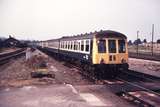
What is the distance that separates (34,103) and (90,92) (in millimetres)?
3114

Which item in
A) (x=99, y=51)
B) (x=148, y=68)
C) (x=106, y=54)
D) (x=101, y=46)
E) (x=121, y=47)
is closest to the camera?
(x=99, y=51)

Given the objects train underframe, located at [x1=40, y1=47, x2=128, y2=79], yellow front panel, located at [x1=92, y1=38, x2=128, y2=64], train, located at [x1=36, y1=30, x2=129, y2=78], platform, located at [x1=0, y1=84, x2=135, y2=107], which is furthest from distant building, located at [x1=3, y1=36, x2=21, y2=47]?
platform, located at [x1=0, y1=84, x2=135, y2=107]

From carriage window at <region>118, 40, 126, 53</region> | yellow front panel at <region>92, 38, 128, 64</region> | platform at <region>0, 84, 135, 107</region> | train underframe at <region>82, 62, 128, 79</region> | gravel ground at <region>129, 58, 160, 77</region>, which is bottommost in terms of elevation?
platform at <region>0, 84, 135, 107</region>

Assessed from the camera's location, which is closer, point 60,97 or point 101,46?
point 60,97

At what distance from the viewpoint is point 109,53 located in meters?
17.7

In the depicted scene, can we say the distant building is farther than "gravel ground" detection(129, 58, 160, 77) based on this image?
Yes

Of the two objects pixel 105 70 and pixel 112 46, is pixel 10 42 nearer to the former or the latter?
pixel 112 46

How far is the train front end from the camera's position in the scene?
57.0 feet

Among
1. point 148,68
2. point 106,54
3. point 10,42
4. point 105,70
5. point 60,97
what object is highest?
point 10,42

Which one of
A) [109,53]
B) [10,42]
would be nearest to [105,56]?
[109,53]

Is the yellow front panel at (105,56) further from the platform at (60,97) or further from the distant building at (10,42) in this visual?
the distant building at (10,42)

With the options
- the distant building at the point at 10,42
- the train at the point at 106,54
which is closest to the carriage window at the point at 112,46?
the train at the point at 106,54

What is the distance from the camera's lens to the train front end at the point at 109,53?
17.4 m

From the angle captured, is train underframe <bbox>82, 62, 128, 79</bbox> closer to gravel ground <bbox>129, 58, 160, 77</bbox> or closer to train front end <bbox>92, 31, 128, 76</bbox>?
train front end <bbox>92, 31, 128, 76</bbox>
